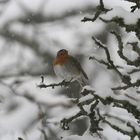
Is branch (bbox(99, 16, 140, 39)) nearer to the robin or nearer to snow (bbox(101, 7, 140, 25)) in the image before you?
snow (bbox(101, 7, 140, 25))

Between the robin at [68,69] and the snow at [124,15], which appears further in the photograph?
the robin at [68,69]

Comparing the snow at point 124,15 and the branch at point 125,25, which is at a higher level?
the snow at point 124,15

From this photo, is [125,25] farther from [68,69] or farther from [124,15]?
[68,69]

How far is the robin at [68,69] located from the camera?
6.46 meters

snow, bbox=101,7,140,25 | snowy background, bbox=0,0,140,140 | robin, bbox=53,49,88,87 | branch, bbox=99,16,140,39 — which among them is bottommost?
snowy background, bbox=0,0,140,140

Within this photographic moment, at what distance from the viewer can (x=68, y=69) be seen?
6781mm

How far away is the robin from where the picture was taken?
→ 6.46 meters

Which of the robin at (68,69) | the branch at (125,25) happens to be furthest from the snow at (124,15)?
the robin at (68,69)

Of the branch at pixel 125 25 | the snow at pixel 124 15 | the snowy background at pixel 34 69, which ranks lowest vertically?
the snowy background at pixel 34 69

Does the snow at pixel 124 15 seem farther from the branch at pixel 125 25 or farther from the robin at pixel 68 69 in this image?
the robin at pixel 68 69

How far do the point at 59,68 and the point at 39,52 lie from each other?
5.38 m

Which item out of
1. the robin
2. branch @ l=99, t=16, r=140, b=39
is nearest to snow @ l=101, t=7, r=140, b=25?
branch @ l=99, t=16, r=140, b=39

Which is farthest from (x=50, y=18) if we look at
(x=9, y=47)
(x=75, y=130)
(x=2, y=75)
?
(x=75, y=130)

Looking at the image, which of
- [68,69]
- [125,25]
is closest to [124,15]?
[125,25]
